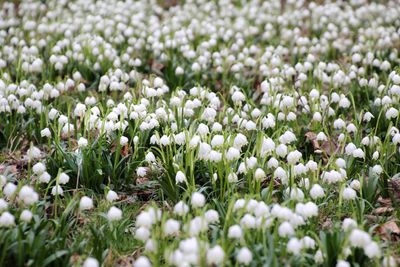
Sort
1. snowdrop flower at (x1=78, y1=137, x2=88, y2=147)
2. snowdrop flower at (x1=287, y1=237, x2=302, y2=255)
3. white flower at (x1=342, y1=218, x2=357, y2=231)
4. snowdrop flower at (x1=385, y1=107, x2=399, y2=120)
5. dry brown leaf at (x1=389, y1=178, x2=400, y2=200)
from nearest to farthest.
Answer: snowdrop flower at (x1=287, y1=237, x2=302, y2=255) → white flower at (x1=342, y1=218, x2=357, y2=231) → dry brown leaf at (x1=389, y1=178, x2=400, y2=200) → snowdrop flower at (x1=78, y1=137, x2=88, y2=147) → snowdrop flower at (x1=385, y1=107, x2=399, y2=120)

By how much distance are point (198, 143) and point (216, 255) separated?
3.68 feet

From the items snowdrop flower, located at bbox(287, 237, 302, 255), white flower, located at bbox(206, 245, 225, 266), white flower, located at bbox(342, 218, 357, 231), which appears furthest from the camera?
white flower, located at bbox(342, 218, 357, 231)

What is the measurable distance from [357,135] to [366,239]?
1559mm

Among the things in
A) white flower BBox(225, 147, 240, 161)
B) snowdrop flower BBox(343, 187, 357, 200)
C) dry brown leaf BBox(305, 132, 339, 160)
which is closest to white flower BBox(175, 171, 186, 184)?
white flower BBox(225, 147, 240, 161)

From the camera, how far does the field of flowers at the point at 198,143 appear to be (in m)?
2.85

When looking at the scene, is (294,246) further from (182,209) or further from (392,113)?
(392,113)

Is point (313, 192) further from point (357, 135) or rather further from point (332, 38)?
point (332, 38)

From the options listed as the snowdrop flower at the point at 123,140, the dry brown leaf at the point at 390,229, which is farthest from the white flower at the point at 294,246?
the snowdrop flower at the point at 123,140

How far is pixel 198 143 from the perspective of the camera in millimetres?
3557

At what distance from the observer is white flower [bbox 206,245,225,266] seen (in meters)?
2.55

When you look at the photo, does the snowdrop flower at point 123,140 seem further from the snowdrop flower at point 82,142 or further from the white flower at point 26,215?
the white flower at point 26,215

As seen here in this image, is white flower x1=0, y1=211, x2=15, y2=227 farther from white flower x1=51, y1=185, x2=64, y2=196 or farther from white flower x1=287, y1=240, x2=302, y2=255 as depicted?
white flower x1=287, y1=240, x2=302, y2=255

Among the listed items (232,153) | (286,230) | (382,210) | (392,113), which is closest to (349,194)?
(382,210)

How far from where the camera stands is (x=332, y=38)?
6.92 m
